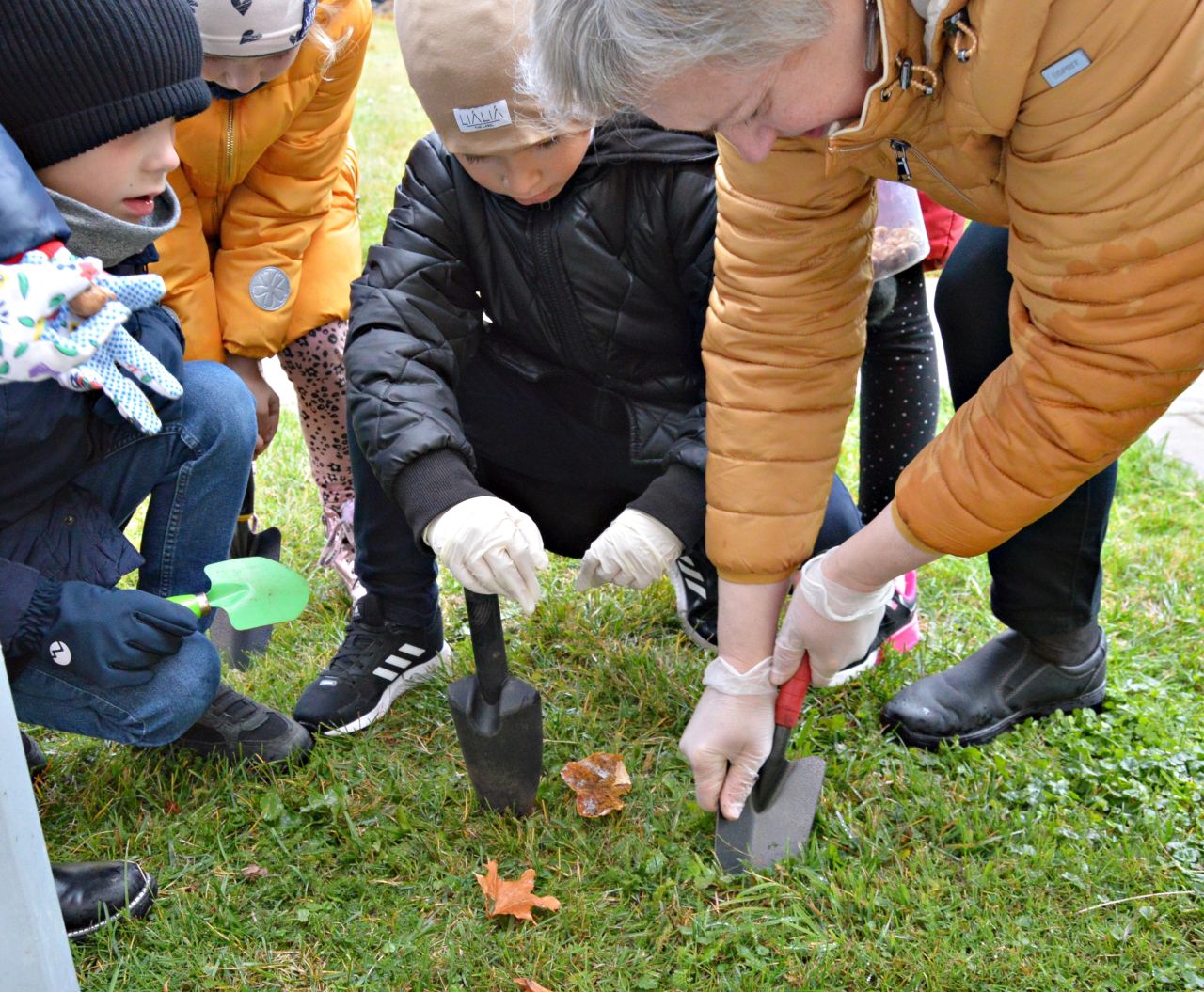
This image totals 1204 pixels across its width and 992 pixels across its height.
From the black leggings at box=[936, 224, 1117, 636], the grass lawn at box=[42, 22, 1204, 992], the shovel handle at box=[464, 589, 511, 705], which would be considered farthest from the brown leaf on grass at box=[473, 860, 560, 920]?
the black leggings at box=[936, 224, 1117, 636]

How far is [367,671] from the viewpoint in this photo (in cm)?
219

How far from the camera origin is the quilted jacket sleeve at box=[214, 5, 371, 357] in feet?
7.67

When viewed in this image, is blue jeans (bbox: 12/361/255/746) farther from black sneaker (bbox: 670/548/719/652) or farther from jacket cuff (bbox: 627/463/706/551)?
black sneaker (bbox: 670/548/719/652)

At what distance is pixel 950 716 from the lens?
2045 mm

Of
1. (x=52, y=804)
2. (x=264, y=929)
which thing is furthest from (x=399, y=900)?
(x=52, y=804)

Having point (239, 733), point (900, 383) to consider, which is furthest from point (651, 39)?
point (239, 733)

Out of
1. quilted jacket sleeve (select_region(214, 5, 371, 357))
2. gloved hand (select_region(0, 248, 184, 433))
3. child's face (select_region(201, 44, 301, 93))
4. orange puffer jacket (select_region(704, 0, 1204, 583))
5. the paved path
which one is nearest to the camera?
orange puffer jacket (select_region(704, 0, 1204, 583))

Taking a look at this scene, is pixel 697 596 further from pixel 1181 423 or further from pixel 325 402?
pixel 1181 423

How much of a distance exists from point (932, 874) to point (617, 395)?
967 mm

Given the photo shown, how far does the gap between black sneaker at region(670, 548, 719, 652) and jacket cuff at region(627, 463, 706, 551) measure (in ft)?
1.15

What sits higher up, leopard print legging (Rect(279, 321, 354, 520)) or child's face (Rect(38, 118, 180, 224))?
child's face (Rect(38, 118, 180, 224))

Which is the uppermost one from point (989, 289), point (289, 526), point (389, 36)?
point (989, 289)

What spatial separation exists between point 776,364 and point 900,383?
70 centimetres

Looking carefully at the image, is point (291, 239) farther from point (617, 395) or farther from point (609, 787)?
point (609, 787)
